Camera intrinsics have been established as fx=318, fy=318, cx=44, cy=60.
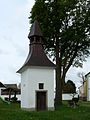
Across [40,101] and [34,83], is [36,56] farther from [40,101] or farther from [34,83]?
[40,101]

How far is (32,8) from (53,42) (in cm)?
509

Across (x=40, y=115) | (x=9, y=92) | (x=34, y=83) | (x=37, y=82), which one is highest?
(x=37, y=82)

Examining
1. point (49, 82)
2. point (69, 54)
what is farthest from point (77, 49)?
point (49, 82)

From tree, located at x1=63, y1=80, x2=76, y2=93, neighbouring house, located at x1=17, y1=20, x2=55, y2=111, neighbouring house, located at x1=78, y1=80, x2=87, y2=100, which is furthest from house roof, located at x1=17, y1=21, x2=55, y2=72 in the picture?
tree, located at x1=63, y1=80, x2=76, y2=93

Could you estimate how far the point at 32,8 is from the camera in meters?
40.0

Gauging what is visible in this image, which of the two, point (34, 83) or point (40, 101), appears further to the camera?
point (40, 101)

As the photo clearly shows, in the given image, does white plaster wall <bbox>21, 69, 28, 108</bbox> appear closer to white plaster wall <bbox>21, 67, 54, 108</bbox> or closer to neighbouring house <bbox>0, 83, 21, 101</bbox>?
white plaster wall <bbox>21, 67, 54, 108</bbox>

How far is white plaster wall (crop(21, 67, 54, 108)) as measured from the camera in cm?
3209

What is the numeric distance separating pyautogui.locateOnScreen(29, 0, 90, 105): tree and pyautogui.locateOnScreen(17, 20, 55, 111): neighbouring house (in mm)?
6334

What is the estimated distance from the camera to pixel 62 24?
4012 centimetres

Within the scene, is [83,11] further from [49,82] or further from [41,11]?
[49,82]

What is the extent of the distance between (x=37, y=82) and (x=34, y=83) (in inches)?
12.8

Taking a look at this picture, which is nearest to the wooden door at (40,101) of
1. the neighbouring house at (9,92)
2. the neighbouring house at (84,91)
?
the neighbouring house at (9,92)

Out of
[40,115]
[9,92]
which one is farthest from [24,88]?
[9,92]
